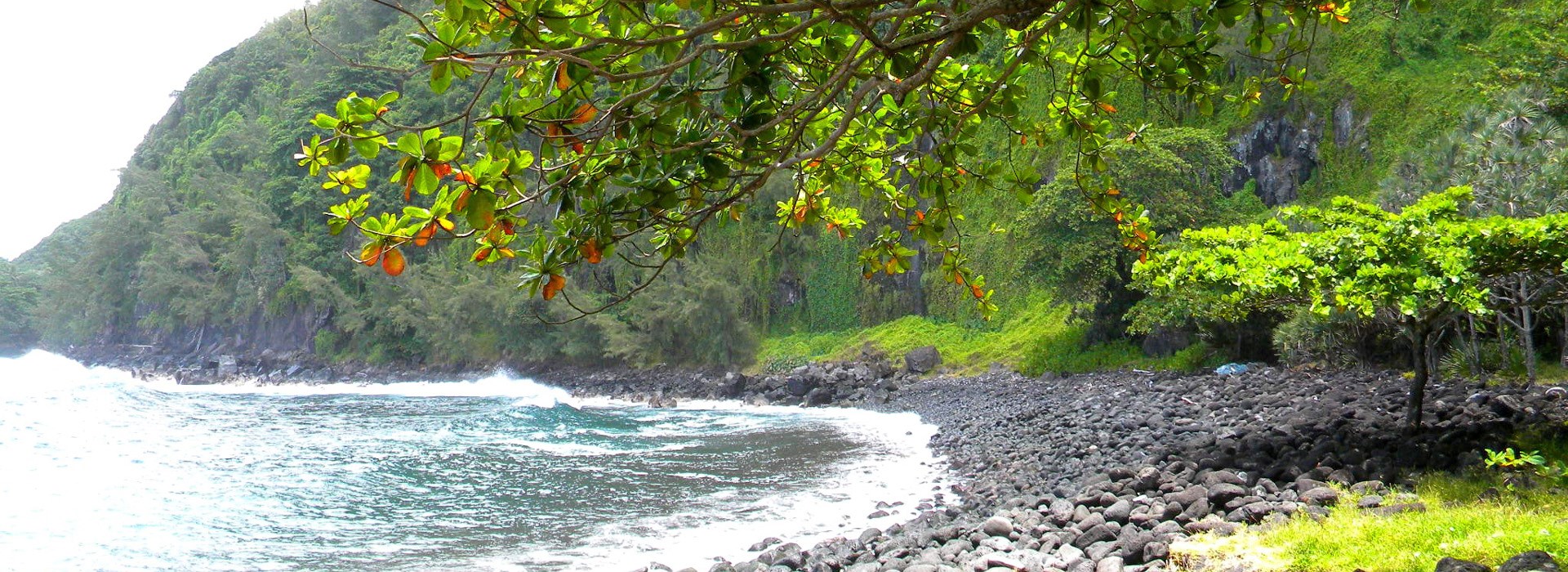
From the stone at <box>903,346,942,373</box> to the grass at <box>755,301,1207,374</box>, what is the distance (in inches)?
13.0

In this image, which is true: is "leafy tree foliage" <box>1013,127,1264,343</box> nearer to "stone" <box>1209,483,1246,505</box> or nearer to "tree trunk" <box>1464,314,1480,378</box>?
"tree trunk" <box>1464,314,1480,378</box>

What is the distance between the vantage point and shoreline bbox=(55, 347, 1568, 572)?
19.3 ft

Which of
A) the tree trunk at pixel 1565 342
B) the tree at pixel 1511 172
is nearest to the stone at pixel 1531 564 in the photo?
the tree at pixel 1511 172

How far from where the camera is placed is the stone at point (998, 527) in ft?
21.6

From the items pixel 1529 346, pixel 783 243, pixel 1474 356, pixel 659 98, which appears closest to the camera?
pixel 659 98

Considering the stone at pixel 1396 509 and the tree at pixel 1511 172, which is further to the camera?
the tree at pixel 1511 172

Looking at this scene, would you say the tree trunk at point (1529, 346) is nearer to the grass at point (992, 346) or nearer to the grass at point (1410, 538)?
the grass at point (1410, 538)

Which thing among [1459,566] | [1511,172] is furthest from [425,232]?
[1511,172]

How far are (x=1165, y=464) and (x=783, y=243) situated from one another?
25.0 meters

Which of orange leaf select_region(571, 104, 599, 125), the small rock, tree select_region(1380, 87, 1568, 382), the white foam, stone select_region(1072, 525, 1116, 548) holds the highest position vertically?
tree select_region(1380, 87, 1568, 382)

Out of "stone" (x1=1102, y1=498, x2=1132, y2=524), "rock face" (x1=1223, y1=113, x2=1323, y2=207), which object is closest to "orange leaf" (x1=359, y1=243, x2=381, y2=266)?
"stone" (x1=1102, y1=498, x2=1132, y2=524)

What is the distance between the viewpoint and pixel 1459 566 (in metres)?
3.71

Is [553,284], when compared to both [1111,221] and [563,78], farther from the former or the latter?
[1111,221]

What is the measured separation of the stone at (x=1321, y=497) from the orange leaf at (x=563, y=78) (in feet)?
17.8
